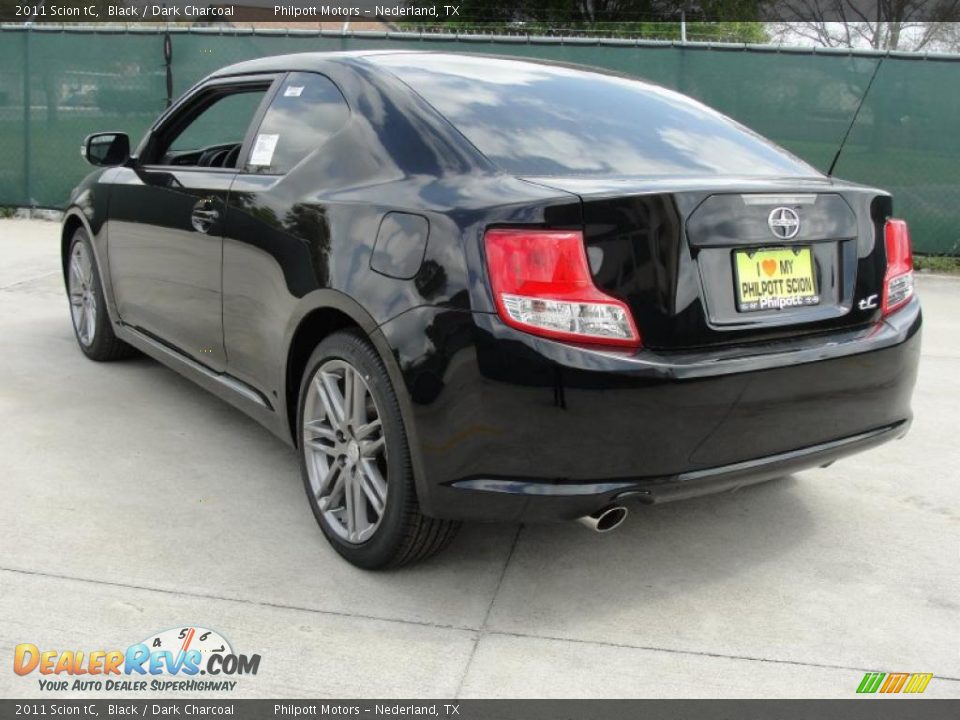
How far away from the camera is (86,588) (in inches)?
123

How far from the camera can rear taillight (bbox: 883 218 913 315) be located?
3354mm

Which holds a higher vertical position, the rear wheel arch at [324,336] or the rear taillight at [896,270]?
the rear taillight at [896,270]

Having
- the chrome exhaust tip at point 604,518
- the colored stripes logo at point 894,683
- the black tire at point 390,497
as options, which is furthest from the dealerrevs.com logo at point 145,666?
the colored stripes logo at point 894,683

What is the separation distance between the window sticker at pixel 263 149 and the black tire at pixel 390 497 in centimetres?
87

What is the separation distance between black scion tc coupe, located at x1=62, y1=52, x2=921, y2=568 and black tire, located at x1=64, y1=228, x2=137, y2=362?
61.0 inches

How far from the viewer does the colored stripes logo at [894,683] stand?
271 cm

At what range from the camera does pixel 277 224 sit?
3561mm

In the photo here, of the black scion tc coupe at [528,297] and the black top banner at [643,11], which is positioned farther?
the black top banner at [643,11]

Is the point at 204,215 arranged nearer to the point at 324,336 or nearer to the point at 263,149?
the point at 263,149

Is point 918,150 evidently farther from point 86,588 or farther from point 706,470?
point 86,588

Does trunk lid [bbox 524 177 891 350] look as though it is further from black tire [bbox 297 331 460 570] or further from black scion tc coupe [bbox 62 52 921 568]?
black tire [bbox 297 331 460 570]

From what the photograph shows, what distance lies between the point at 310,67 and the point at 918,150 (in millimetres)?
7243

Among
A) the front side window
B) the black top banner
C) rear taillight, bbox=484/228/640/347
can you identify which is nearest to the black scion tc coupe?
rear taillight, bbox=484/228/640/347

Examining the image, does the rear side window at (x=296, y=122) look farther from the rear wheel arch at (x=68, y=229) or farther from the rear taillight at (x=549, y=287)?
the rear wheel arch at (x=68, y=229)
